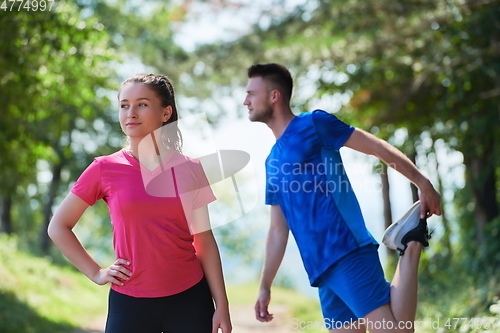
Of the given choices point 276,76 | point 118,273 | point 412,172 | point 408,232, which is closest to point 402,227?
point 408,232

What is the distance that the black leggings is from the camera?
2.64 metres

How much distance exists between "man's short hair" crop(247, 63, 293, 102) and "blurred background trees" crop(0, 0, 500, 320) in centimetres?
388

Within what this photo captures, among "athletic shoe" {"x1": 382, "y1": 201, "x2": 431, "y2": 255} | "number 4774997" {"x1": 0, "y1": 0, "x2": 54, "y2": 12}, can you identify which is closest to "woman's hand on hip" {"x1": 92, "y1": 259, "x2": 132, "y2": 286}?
"athletic shoe" {"x1": 382, "y1": 201, "x2": 431, "y2": 255}

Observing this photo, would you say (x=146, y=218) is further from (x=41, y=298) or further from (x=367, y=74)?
(x=41, y=298)

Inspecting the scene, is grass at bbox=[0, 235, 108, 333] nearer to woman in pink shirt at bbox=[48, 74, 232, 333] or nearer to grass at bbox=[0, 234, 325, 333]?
grass at bbox=[0, 234, 325, 333]

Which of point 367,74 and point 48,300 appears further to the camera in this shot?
point 48,300

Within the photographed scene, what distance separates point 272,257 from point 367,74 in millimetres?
6110

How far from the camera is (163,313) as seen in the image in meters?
2.68

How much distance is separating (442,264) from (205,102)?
9087 millimetres

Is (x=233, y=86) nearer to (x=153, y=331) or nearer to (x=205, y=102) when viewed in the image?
(x=205, y=102)

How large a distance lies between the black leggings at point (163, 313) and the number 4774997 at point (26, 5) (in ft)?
15.2

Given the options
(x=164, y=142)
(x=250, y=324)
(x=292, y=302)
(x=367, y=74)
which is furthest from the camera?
(x=292, y=302)

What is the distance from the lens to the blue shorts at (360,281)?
3250 millimetres

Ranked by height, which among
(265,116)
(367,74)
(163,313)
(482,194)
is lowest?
(163,313)
